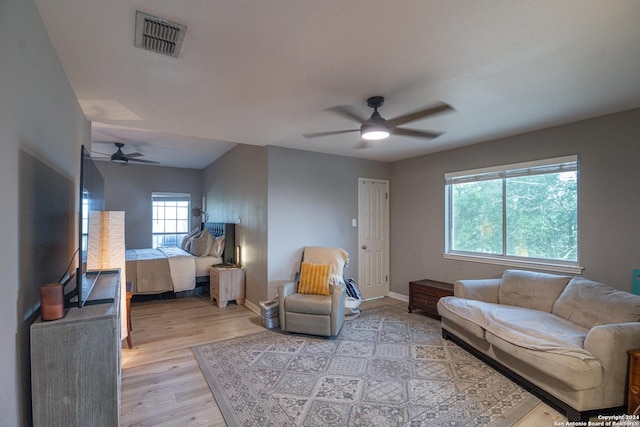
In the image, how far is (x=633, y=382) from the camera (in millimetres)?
1989

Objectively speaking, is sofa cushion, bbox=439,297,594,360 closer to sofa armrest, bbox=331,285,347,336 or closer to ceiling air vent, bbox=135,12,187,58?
sofa armrest, bbox=331,285,347,336

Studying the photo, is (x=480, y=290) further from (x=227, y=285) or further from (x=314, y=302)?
(x=227, y=285)

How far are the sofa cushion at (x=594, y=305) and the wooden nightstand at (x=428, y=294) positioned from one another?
128 centimetres

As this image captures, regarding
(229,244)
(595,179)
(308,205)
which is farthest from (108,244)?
(595,179)

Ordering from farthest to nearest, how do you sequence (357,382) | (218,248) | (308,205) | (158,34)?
1. (218,248)
2. (308,205)
3. (357,382)
4. (158,34)

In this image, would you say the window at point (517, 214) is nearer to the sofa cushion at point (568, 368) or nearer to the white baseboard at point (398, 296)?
the white baseboard at point (398, 296)

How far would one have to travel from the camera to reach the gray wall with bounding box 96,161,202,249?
705 cm

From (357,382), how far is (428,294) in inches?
80.2

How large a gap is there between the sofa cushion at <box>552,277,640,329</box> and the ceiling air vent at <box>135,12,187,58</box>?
12.1 ft

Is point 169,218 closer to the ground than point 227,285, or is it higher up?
higher up

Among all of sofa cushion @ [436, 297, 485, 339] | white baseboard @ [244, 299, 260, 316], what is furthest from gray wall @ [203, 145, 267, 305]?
sofa cushion @ [436, 297, 485, 339]

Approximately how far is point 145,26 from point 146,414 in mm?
2524

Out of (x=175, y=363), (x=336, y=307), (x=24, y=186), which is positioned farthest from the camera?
(x=336, y=307)

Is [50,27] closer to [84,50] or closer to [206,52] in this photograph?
[84,50]
